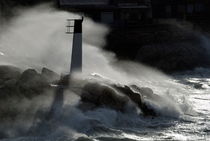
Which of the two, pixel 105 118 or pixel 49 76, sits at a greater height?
pixel 49 76

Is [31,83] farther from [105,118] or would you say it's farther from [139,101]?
[139,101]

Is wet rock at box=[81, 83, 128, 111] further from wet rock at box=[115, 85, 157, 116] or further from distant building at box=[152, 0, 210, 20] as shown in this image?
distant building at box=[152, 0, 210, 20]

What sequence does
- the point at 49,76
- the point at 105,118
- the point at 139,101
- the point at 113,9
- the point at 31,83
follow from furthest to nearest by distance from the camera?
the point at 113,9 → the point at 49,76 → the point at 139,101 → the point at 31,83 → the point at 105,118

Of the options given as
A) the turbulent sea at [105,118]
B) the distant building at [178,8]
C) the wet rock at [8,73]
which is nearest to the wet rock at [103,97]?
the turbulent sea at [105,118]

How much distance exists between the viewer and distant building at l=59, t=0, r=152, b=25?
164ft

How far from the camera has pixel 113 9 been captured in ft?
170

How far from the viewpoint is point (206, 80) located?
31875 mm

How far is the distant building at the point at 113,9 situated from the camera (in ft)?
164

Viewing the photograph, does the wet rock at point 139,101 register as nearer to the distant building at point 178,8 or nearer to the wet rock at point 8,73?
the wet rock at point 8,73

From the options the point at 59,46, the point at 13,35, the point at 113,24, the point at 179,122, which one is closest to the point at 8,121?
the point at 179,122

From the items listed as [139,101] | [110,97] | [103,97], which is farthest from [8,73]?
[139,101]


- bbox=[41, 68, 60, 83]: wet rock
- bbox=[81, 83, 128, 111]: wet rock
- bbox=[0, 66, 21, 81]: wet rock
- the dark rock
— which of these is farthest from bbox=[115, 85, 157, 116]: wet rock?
bbox=[0, 66, 21, 81]: wet rock

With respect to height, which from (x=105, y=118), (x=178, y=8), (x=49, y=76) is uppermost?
(x=49, y=76)

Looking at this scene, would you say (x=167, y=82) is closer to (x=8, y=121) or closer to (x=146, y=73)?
(x=146, y=73)
